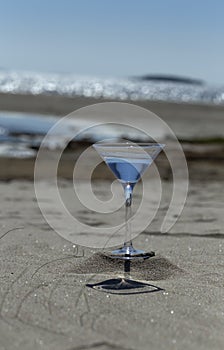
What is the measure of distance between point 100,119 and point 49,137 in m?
7.48

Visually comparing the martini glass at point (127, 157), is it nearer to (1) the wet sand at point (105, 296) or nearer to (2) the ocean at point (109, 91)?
(1) the wet sand at point (105, 296)

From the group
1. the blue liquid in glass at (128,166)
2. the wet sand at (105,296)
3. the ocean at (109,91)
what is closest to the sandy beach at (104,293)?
the wet sand at (105,296)

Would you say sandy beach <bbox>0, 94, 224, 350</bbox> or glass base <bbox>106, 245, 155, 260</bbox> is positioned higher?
glass base <bbox>106, 245, 155, 260</bbox>

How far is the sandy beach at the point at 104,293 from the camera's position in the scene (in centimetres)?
321

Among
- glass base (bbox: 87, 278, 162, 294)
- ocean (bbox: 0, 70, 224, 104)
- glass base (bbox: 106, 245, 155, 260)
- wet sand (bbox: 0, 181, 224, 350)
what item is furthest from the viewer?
ocean (bbox: 0, 70, 224, 104)

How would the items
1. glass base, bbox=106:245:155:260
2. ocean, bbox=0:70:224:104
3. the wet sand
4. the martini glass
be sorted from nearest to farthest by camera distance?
the wet sand → the martini glass → glass base, bbox=106:245:155:260 → ocean, bbox=0:70:224:104

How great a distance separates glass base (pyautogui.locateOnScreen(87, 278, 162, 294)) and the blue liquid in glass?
64cm

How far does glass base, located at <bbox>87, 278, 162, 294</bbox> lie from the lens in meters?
3.88

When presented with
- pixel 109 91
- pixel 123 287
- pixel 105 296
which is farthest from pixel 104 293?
pixel 109 91

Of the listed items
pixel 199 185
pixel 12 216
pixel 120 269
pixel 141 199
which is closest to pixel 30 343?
pixel 120 269

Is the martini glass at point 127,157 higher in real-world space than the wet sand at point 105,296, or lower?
higher

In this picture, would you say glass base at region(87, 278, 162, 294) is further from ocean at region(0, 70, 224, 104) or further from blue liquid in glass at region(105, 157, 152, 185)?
ocean at region(0, 70, 224, 104)

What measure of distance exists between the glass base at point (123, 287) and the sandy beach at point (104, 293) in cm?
4

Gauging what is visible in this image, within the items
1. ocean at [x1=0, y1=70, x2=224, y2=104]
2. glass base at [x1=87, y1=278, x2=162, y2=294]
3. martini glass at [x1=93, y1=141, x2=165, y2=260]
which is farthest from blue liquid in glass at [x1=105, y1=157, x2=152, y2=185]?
ocean at [x1=0, y1=70, x2=224, y2=104]
